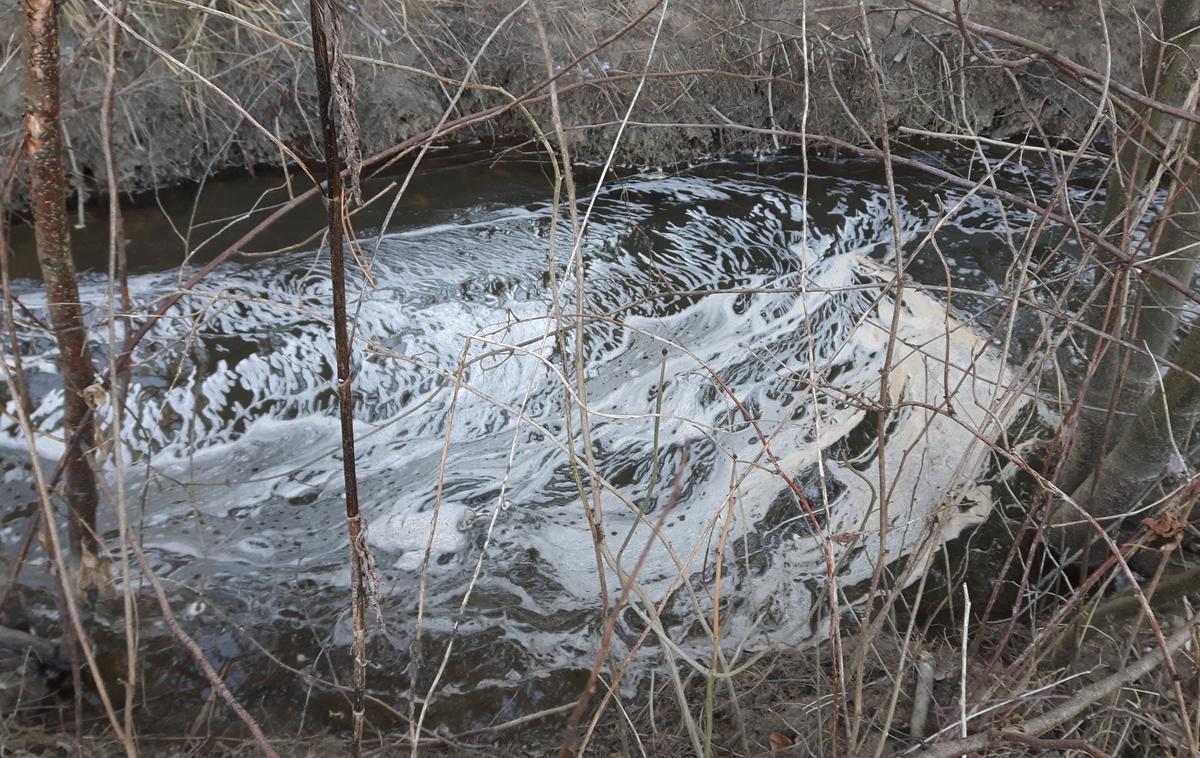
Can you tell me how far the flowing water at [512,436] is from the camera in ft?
8.30

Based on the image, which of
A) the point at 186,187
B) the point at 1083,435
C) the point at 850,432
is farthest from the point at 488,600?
the point at 186,187

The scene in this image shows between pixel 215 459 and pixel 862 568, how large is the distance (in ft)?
7.58

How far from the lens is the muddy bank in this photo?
392cm

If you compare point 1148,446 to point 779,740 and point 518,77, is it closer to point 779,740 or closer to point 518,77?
point 779,740

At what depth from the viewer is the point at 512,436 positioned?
3.41m

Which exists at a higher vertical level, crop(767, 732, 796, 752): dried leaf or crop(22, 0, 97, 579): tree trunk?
crop(22, 0, 97, 579): tree trunk

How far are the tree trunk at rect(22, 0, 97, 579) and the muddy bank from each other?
2017mm

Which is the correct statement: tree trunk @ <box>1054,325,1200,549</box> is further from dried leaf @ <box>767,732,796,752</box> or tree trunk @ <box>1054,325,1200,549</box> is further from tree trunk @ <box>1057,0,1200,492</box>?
dried leaf @ <box>767,732,796,752</box>

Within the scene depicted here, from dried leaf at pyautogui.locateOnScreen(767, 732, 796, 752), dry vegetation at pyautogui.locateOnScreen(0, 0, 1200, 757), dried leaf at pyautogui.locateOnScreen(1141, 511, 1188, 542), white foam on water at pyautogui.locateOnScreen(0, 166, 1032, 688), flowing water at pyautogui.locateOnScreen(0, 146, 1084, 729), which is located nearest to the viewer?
dry vegetation at pyautogui.locateOnScreen(0, 0, 1200, 757)

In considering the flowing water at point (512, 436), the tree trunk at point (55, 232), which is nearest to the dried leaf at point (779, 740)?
the flowing water at point (512, 436)

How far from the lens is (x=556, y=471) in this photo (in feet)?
10.4

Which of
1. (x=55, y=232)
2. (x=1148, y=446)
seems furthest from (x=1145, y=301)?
(x=55, y=232)

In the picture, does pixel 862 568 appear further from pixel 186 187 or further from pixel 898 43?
pixel 186 187

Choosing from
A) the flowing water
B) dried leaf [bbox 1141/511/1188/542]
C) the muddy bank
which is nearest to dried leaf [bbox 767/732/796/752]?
the flowing water
